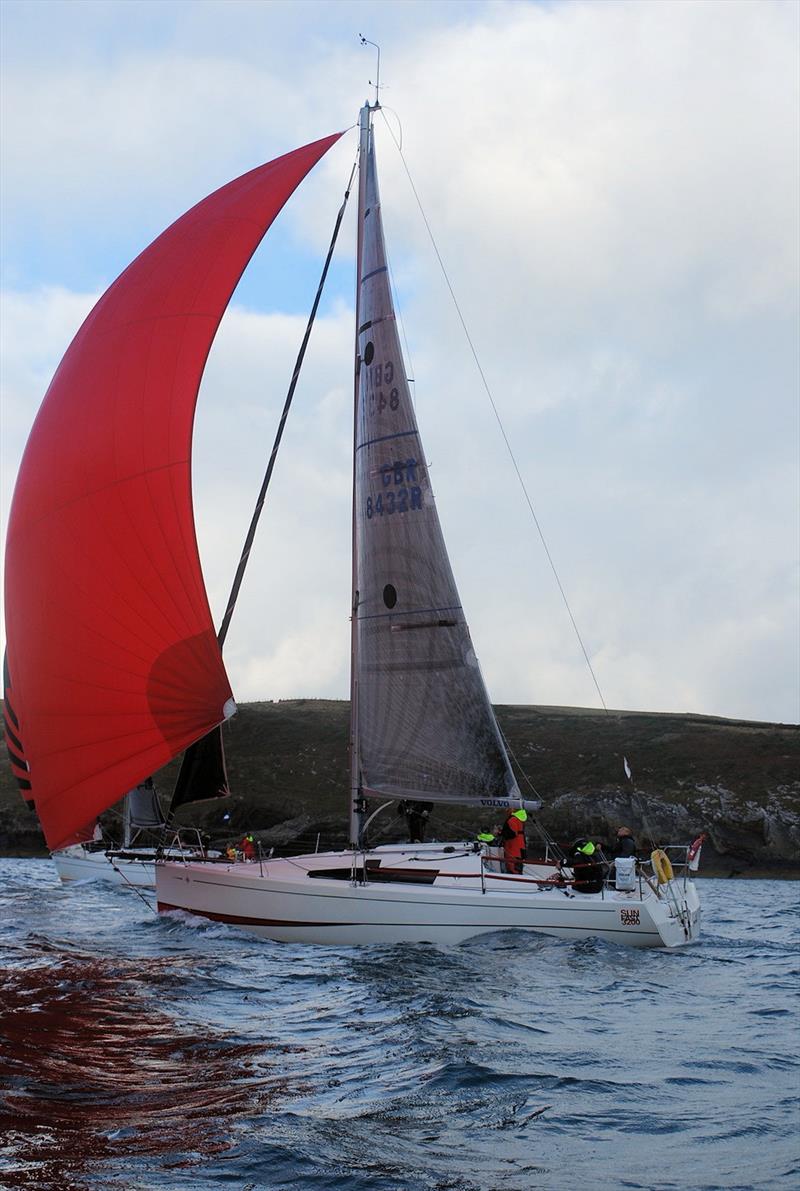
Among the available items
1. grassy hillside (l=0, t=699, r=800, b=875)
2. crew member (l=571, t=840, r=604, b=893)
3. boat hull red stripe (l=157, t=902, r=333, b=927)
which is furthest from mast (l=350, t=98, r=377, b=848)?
grassy hillside (l=0, t=699, r=800, b=875)

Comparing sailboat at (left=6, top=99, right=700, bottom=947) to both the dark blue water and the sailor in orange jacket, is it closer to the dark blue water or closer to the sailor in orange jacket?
the sailor in orange jacket

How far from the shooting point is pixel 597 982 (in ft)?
52.6

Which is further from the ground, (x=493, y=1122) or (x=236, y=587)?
(x=236, y=587)

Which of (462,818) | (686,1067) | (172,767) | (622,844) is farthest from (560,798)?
(686,1067)

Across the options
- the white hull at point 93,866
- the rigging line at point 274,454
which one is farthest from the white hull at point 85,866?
the rigging line at point 274,454

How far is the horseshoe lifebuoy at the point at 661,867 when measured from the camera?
1994 cm

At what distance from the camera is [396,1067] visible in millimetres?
10930

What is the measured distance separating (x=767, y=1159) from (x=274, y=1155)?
3.69 metres

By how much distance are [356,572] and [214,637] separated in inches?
244

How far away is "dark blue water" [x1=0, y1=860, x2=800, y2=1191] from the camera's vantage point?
7.93 metres

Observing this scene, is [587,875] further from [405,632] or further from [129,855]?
[129,855]

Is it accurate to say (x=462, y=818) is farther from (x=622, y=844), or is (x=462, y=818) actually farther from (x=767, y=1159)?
(x=767, y=1159)

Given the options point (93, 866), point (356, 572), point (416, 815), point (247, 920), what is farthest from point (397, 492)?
point (93, 866)

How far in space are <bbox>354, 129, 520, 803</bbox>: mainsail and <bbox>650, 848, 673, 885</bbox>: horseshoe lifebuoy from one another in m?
3.32
